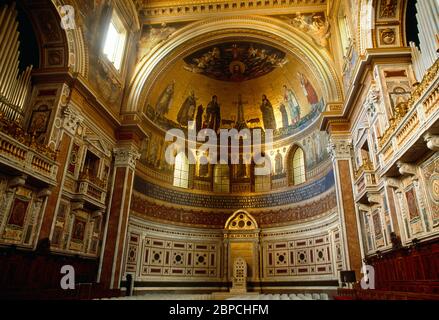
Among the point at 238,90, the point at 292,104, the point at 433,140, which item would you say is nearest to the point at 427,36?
the point at 433,140

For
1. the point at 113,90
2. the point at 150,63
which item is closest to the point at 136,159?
the point at 113,90

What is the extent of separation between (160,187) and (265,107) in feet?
32.2

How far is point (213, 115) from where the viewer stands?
22594mm

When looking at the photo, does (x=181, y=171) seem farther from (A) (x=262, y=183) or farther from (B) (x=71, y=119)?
(B) (x=71, y=119)

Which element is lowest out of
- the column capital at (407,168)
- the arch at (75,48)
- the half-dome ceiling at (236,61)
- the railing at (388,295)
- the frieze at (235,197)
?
the railing at (388,295)

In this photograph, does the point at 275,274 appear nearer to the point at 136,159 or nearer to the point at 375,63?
the point at 136,159

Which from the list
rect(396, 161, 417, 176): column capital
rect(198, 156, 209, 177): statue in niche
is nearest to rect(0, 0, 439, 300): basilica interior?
rect(396, 161, 417, 176): column capital

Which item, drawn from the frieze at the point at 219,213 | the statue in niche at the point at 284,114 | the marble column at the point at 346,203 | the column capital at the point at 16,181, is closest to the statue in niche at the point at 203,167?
the frieze at the point at 219,213

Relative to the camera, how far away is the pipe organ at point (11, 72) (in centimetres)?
1044

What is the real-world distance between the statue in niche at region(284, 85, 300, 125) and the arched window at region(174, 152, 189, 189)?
812cm

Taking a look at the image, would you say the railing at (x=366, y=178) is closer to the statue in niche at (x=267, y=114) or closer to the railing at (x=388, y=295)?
the railing at (x=388, y=295)

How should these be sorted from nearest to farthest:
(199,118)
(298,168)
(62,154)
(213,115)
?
1. (62,154)
2. (298,168)
3. (199,118)
4. (213,115)

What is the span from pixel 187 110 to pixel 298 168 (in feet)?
29.3

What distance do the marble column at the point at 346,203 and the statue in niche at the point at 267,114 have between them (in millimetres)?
7196
